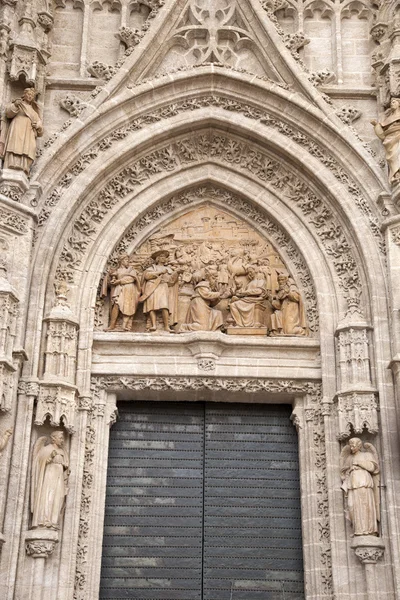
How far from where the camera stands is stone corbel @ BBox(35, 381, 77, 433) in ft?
38.1

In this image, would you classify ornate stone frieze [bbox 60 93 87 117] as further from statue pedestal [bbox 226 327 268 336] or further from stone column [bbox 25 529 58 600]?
stone column [bbox 25 529 58 600]

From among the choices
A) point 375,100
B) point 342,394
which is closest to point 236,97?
point 375,100

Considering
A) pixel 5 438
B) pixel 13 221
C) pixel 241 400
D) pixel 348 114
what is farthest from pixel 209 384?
pixel 348 114

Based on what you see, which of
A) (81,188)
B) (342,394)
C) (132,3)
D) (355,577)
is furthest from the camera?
(132,3)

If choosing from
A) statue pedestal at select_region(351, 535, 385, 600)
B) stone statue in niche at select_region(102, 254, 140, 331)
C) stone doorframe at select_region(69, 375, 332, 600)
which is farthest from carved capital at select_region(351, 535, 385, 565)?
stone statue in niche at select_region(102, 254, 140, 331)

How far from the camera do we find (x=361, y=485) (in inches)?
446

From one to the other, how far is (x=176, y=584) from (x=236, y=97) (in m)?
7.09

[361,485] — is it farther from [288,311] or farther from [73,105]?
[73,105]

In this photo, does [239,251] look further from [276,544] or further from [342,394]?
[276,544]

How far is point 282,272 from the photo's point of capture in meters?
13.6

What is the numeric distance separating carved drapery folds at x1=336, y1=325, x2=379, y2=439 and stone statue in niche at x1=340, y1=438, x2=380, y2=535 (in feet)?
0.75

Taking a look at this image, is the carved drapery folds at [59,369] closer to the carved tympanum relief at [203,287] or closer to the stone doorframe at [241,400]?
the stone doorframe at [241,400]

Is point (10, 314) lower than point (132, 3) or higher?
lower

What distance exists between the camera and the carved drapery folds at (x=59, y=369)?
459 inches
